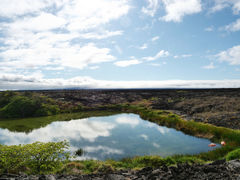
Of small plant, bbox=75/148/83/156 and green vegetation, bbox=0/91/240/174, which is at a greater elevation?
green vegetation, bbox=0/91/240/174

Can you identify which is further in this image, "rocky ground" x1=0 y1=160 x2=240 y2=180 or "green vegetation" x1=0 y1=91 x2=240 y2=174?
"green vegetation" x1=0 y1=91 x2=240 y2=174

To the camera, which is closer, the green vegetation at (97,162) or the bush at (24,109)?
the green vegetation at (97,162)

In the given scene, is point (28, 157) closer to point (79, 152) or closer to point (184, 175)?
point (79, 152)

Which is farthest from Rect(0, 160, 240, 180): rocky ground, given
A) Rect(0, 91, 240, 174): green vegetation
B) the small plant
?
the small plant

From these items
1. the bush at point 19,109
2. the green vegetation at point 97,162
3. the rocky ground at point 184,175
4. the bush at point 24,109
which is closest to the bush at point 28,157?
the green vegetation at point 97,162

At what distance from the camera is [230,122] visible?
122 feet

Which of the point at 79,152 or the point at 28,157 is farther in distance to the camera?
the point at 79,152

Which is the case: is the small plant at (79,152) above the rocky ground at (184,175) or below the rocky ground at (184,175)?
below

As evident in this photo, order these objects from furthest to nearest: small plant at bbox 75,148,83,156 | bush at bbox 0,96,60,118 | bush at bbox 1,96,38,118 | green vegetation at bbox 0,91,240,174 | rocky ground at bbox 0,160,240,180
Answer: bush at bbox 0,96,60,118 < bush at bbox 1,96,38,118 < small plant at bbox 75,148,83,156 < green vegetation at bbox 0,91,240,174 < rocky ground at bbox 0,160,240,180

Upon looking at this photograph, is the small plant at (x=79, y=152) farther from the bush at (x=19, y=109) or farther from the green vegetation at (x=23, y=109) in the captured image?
the bush at (x=19, y=109)

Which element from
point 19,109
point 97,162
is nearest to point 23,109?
point 19,109

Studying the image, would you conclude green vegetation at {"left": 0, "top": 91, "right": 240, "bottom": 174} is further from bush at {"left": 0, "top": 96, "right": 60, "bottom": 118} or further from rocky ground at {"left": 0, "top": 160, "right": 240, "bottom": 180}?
rocky ground at {"left": 0, "top": 160, "right": 240, "bottom": 180}

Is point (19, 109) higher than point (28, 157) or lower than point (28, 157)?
lower

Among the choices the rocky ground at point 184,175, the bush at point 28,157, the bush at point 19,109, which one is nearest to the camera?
the rocky ground at point 184,175
